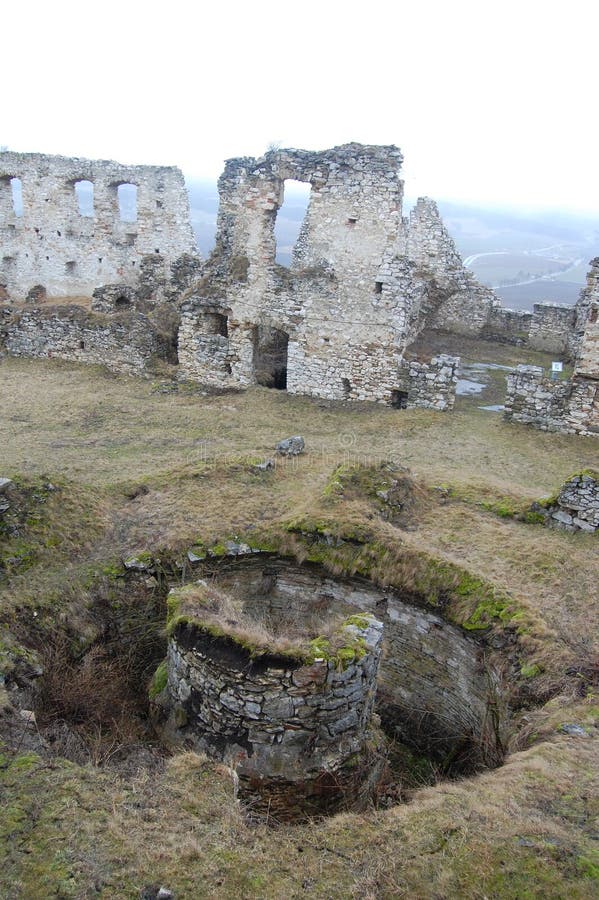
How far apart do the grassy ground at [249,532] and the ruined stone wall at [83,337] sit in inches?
36.2

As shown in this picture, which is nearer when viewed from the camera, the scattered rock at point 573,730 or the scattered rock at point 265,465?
the scattered rock at point 573,730

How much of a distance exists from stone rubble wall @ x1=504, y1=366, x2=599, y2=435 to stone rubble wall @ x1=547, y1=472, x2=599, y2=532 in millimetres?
5434

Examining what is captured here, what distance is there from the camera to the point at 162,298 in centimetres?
2138

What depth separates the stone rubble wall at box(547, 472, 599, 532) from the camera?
9117 millimetres

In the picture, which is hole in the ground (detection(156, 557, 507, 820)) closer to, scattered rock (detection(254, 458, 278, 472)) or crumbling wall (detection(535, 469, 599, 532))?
crumbling wall (detection(535, 469, 599, 532))

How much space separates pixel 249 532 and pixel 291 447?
10.5 ft

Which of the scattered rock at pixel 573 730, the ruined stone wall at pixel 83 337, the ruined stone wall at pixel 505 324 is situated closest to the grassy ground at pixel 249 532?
the scattered rock at pixel 573 730

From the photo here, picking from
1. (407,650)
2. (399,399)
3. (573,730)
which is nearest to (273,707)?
(573,730)

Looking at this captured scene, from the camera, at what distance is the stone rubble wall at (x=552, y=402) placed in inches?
554

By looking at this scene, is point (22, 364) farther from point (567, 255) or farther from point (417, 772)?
point (567, 255)

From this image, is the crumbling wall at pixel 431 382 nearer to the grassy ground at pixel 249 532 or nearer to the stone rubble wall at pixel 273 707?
the grassy ground at pixel 249 532

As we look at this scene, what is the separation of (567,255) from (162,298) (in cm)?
8507

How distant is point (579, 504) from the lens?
9.23m

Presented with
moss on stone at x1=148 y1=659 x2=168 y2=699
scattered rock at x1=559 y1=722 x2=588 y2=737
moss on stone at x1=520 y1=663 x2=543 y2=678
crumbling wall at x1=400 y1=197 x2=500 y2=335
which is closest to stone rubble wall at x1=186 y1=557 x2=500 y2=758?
moss on stone at x1=520 y1=663 x2=543 y2=678
